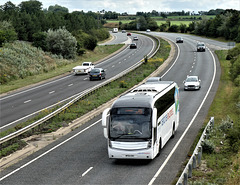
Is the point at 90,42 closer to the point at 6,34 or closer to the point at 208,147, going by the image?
the point at 6,34

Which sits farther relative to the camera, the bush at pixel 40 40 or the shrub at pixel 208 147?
the bush at pixel 40 40

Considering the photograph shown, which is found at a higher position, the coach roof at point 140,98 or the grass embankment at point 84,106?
the coach roof at point 140,98

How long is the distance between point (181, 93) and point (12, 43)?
34.5 m

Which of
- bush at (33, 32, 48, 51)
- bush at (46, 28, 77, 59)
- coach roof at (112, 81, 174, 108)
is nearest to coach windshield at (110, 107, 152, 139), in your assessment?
coach roof at (112, 81, 174, 108)

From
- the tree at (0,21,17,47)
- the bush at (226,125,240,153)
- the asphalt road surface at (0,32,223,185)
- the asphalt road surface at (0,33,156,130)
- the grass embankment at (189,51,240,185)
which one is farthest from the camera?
the tree at (0,21,17,47)

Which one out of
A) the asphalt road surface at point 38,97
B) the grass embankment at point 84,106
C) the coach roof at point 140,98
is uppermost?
the coach roof at point 140,98

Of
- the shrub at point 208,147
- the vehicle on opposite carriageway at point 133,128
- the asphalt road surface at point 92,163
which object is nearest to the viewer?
the asphalt road surface at point 92,163

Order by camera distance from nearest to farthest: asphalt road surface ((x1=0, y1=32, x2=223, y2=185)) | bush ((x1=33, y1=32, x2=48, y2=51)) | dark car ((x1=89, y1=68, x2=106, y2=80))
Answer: asphalt road surface ((x1=0, y1=32, x2=223, y2=185))
dark car ((x1=89, y1=68, x2=106, y2=80))
bush ((x1=33, y1=32, x2=48, y2=51))

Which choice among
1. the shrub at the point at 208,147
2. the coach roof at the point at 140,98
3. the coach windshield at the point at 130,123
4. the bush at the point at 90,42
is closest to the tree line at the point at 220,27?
the bush at the point at 90,42

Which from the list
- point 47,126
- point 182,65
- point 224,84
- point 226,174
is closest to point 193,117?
point 47,126

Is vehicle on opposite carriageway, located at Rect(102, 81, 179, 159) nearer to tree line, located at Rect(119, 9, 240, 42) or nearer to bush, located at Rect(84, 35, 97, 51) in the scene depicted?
bush, located at Rect(84, 35, 97, 51)

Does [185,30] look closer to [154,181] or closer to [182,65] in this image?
[182,65]

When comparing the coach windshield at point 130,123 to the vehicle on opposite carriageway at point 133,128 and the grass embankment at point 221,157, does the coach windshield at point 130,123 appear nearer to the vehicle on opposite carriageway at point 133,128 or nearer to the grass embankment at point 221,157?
the vehicle on opposite carriageway at point 133,128

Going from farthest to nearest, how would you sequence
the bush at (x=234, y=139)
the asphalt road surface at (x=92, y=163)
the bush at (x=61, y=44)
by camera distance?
the bush at (x=61, y=44), the bush at (x=234, y=139), the asphalt road surface at (x=92, y=163)
